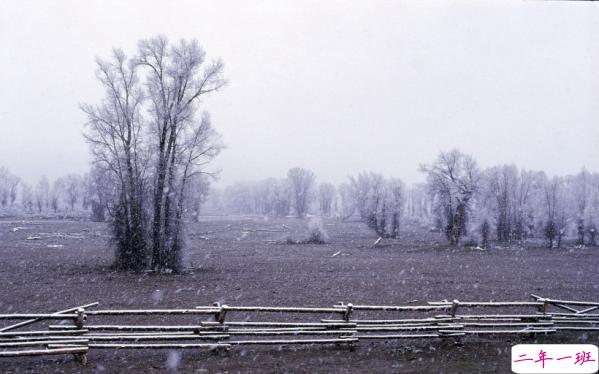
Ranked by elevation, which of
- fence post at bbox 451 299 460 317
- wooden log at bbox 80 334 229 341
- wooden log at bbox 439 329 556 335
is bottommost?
wooden log at bbox 439 329 556 335

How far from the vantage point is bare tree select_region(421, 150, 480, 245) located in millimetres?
56594

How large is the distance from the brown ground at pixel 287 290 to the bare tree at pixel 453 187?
1981 cm

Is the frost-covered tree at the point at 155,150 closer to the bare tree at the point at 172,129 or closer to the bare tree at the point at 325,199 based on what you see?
the bare tree at the point at 172,129

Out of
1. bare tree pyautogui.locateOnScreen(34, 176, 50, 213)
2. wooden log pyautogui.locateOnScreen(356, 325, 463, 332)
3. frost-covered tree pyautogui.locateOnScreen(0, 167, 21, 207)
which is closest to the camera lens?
wooden log pyautogui.locateOnScreen(356, 325, 463, 332)

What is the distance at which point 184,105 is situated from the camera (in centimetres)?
2695

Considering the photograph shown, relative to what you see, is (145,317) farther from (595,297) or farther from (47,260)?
(47,260)

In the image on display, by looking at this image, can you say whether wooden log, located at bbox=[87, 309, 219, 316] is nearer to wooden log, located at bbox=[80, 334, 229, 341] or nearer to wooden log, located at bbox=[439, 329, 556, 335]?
wooden log, located at bbox=[80, 334, 229, 341]

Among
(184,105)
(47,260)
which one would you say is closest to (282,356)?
(184,105)

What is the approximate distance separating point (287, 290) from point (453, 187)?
43125mm

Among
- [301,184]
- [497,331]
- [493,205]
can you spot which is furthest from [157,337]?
[301,184]

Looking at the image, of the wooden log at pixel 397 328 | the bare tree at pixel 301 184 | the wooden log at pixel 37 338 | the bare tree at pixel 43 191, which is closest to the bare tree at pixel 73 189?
the bare tree at pixel 43 191

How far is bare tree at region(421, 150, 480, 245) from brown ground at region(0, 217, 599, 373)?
19.8 meters

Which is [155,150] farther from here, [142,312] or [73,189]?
[73,189]

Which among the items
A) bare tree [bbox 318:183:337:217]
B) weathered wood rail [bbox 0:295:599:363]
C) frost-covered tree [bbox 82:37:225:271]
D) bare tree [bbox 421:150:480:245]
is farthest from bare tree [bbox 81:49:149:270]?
bare tree [bbox 318:183:337:217]
